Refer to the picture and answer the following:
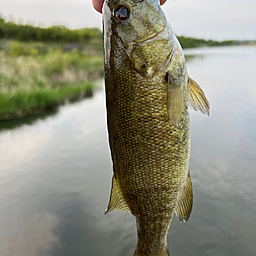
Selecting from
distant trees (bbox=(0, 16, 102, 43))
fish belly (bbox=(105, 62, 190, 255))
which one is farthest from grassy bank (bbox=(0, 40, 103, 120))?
distant trees (bbox=(0, 16, 102, 43))

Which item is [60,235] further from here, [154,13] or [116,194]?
[154,13]

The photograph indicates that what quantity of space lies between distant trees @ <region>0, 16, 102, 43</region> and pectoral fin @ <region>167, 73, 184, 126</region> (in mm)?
27776

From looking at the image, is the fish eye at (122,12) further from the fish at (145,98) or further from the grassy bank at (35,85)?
the grassy bank at (35,85)

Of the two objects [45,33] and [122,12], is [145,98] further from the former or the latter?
[45,33]

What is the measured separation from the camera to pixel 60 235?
13.1 ft

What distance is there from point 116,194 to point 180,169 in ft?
1.31

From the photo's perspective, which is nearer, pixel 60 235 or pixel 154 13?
pixel 154 13

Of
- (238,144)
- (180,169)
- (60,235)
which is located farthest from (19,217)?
(238,144)

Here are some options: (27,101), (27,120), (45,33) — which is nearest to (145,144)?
(27,120)

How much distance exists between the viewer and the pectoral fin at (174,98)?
1142 mm

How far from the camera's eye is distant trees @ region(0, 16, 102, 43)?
27.4 m

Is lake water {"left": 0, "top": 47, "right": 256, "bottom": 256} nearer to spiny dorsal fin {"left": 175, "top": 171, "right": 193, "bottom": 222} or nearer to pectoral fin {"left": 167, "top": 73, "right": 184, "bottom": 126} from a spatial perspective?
spiny dorsal fin {"left": 175, "top": 171, "right": 193, "bottom": 222}

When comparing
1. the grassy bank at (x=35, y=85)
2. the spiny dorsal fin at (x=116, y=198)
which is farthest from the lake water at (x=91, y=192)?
the spiny dorsal fin at (x=116, y=198)

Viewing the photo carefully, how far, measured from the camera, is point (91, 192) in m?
5.05
